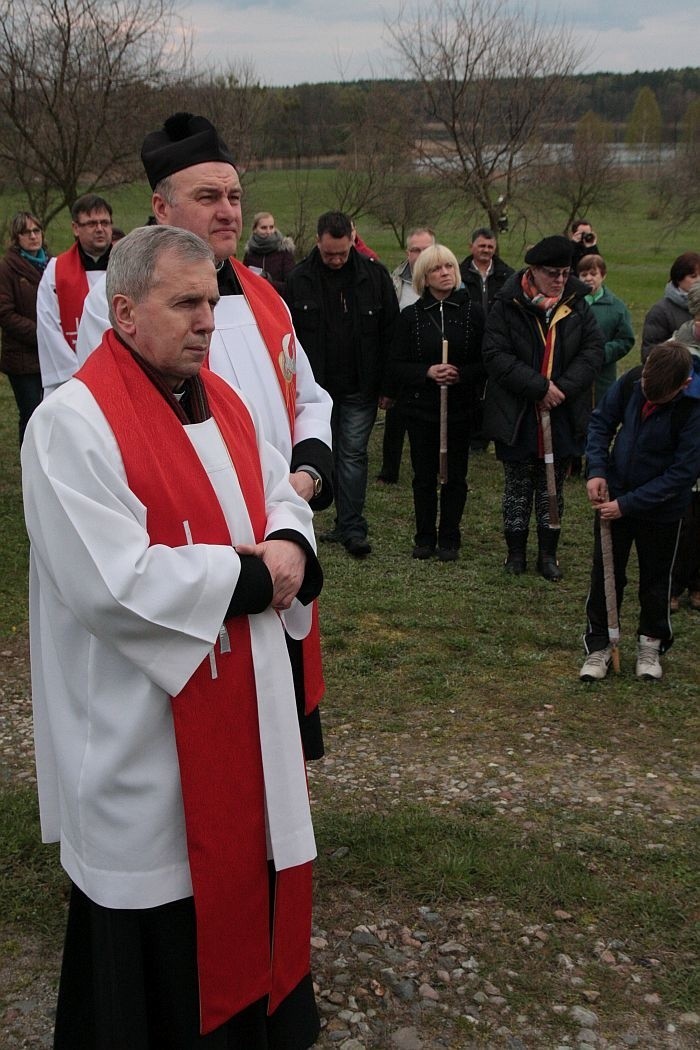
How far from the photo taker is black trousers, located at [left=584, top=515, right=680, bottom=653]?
5.66 meters

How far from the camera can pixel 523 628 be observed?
6.43 meters

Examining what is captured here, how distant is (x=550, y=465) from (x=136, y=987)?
5.16 metres

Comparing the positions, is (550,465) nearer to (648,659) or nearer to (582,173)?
(648,659)

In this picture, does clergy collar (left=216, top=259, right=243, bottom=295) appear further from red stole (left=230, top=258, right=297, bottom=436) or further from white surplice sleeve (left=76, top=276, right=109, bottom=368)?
white surplice sleeve (left=76, top=276, right=109, bottom=368)

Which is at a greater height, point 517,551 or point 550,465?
point 550,465

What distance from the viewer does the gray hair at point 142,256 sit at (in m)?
2.42

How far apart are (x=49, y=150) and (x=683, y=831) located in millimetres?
14942

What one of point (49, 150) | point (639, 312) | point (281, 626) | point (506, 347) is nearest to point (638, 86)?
point (639, 312)

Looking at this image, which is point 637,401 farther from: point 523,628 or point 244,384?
point 244,384

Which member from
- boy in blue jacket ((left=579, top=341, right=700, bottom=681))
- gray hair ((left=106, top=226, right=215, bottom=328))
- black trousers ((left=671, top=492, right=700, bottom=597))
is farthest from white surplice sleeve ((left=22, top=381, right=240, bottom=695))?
black trousers ((left=671, top=492, right=700, bottom=597))

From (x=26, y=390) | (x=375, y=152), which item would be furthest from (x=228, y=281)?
(x=375, y=152)

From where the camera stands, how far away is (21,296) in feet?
30.1

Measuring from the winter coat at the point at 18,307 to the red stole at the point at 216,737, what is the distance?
6.88 metres

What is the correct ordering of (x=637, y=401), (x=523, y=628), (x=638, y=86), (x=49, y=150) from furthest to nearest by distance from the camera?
1. (x=638, y=86)
2. (x=49, y=150)
3. (x=523, y=628)
4. (x=637, y=401)
